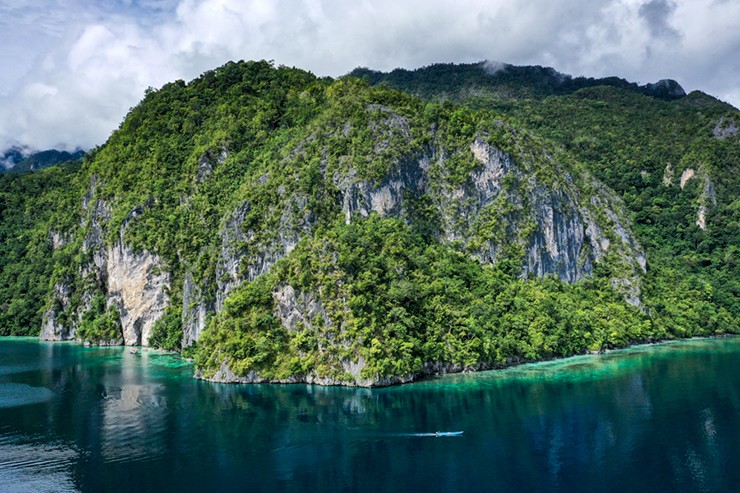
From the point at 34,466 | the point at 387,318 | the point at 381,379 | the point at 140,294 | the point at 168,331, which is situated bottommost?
the point at 34,466

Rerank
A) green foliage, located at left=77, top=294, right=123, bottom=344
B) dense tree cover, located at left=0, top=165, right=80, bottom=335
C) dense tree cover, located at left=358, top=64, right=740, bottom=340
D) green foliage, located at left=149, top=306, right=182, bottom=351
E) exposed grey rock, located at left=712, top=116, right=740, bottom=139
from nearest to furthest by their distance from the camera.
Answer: green foliage, located at left=149, top=306, right=182, bottom=351
dense tree cover, located at left=358, top=64, right=740, bottom=340
green foliage, located at left=77, top=294, right=123, bottom=344
dense tree cover, located at left=0, top=165, right=80, bottom=335
exposed grey rock, located at left=712, top=116, right=740, bottom=139

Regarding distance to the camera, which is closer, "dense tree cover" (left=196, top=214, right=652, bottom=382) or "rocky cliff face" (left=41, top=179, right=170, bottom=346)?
"dense tree cover" (left=196, top=214, right=652, bottom=382)

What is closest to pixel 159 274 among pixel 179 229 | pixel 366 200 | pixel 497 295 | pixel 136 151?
pixel 179 229

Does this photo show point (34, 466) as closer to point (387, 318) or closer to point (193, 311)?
point (387, 318)

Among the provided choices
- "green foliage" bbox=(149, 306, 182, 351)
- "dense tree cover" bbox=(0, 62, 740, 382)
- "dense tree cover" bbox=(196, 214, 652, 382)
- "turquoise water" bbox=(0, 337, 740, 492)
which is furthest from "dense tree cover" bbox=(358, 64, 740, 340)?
"green foliage" bbox=(149, 306, 182, 351)

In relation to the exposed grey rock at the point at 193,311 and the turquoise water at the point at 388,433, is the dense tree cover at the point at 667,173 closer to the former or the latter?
the turquoise water at the point at 388,433

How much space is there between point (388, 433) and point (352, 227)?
1380 inches

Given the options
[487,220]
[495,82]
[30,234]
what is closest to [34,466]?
[487,220]

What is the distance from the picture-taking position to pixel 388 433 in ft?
141

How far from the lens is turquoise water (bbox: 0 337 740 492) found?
34.6 metres

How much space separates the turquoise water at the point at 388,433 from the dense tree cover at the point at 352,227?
19.7 feet

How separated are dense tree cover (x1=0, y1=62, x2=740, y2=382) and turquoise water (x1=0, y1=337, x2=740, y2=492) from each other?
5.99 metres

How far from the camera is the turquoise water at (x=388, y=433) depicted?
113 feet

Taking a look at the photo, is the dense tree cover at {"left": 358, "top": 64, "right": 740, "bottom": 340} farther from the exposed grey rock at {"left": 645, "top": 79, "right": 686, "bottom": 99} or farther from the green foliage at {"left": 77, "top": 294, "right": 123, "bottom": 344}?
the green foliage at {"left": 77, "top": 294, "right": 123, "bottom": 344}
